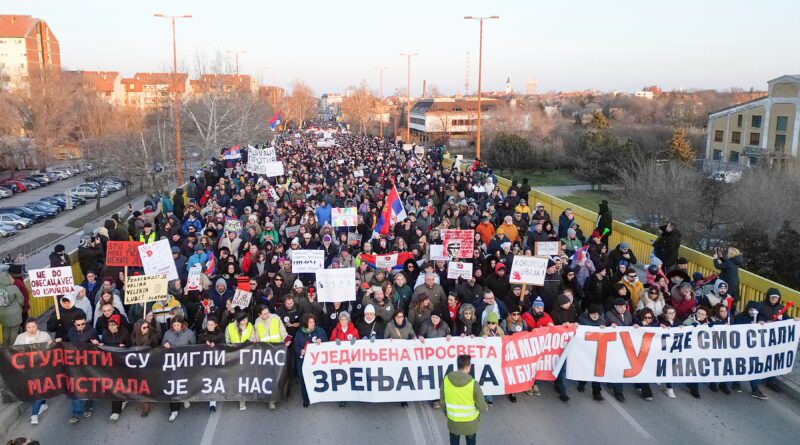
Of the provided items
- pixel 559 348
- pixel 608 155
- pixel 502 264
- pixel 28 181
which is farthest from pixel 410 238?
pixel 28 181

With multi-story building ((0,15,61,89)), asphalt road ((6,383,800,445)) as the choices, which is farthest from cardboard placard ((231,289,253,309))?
multi-story building ((0,15,61,89))

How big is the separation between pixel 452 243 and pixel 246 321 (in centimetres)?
477

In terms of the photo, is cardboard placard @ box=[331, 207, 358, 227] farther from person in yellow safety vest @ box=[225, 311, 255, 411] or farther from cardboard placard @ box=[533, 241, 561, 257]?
person in yellow safety vest @ box=[225, 311, 255, 411]

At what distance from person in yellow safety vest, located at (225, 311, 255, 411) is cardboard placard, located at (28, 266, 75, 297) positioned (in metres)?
2.65

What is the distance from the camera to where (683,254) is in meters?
14.3

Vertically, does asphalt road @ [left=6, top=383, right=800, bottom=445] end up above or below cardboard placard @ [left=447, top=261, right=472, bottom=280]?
below

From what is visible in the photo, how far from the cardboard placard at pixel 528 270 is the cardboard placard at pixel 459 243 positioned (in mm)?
2408

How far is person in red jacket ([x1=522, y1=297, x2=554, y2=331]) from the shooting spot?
344 inches

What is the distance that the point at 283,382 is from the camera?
830 centimetres

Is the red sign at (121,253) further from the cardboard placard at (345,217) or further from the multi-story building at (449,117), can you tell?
the multi-story building at (449,117)

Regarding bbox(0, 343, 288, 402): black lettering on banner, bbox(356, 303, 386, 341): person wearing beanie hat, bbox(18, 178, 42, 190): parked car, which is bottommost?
bbox(18, 178, 42, 190): parked car

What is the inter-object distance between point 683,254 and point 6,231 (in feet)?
108

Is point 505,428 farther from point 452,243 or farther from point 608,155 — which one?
point 608,155

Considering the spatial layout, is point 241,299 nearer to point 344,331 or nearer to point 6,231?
point 344,331
